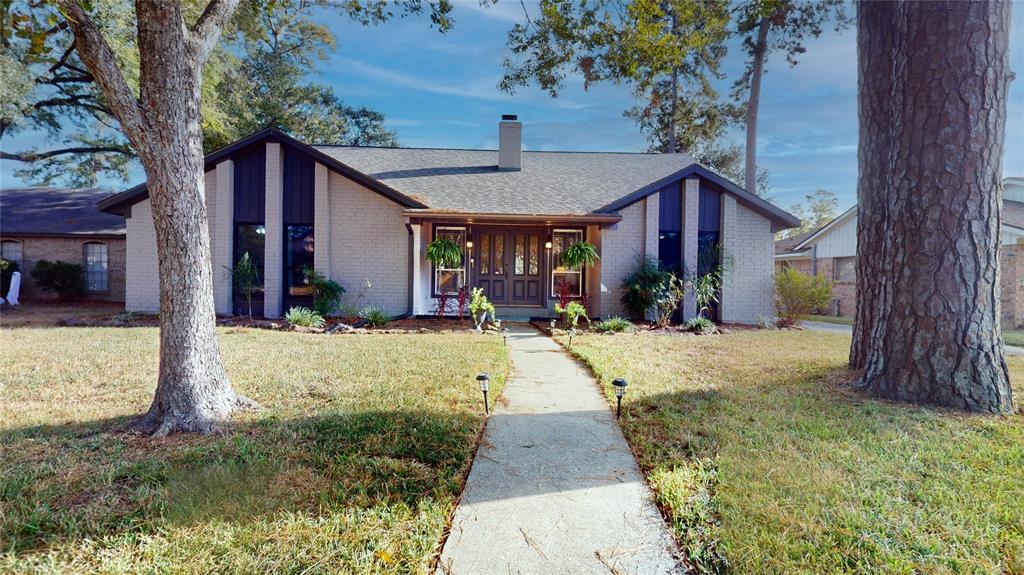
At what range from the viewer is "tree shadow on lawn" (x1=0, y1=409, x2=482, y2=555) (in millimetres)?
2408

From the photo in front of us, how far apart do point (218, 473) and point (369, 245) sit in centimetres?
906

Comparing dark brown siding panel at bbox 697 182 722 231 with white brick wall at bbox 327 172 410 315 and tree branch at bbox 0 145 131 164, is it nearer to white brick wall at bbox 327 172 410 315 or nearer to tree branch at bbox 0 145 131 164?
white brick wall at bbox 327 172 410 315

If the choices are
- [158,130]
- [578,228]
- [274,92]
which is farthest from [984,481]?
[274,92]

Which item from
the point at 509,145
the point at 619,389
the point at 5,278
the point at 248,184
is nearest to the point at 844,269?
the point at 509,145

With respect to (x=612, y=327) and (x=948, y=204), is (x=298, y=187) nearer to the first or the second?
(x=612, y=327)

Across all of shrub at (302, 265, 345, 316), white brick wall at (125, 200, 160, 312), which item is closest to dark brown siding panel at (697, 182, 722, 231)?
shrub at (302, 265, 345, 316)

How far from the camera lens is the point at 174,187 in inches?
140

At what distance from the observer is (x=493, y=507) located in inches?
101

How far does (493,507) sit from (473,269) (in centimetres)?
1016

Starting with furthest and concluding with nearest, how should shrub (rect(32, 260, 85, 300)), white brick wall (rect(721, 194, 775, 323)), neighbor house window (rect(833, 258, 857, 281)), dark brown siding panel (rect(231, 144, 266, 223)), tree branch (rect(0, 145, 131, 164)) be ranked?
1. tree branch (rect(0, 145, 131, 164))
2. neighbor house window (rect(833, 258, 857, 281))
3. shrub (rect(32, 260, 85, 300))
4. white brick wall (rect(721, 194, 775, 323))
5. dark brown siding panel (rect(231, 144, 266, 223))

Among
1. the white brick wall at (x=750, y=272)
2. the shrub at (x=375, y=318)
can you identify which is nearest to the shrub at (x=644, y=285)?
the white brick wall at (x=750, y=272)

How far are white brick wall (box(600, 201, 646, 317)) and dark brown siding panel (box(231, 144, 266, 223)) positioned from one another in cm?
890

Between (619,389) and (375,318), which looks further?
(375,318)

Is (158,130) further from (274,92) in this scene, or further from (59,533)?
(274,92)
